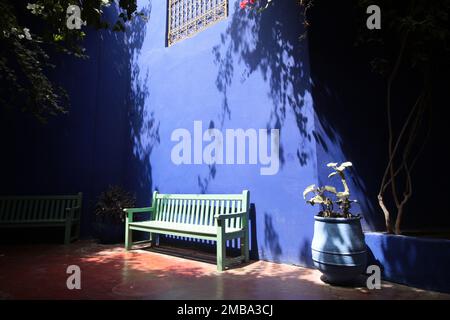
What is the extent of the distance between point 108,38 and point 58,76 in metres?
1.40

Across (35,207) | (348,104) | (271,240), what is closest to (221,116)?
(348,104)

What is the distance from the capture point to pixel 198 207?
509 cm

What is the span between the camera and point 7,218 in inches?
229

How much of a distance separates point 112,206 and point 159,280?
269cm

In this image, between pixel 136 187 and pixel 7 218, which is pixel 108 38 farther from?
pixel 7 218

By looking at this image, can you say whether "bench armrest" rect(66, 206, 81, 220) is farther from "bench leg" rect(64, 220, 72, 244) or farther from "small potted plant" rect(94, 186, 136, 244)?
"small potted plant" rect(94, 186, 136, 244)

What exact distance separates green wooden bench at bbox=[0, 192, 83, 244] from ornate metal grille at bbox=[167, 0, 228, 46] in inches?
144
